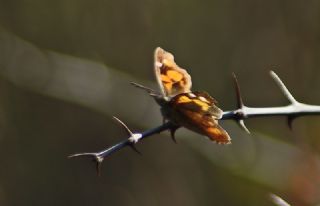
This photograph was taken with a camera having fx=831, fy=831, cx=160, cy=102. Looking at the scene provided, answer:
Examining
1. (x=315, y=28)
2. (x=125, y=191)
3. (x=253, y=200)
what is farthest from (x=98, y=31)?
(x=253, y=200)

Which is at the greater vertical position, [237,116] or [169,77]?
[169,77]

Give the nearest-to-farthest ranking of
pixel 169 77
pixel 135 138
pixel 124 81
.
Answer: pixel 135 138 → pixel 169 77 → pixel 124 81

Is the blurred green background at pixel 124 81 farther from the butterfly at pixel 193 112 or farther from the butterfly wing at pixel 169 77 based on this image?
the butterfly at pixel 193 112

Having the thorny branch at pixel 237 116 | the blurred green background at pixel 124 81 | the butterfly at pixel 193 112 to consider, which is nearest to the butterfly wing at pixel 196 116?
the butterfly at pixel 193 112

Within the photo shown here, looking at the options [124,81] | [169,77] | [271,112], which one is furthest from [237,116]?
[124,81]

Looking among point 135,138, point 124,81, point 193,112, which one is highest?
point 193,112

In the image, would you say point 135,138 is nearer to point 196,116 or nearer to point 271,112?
A: point 196,116

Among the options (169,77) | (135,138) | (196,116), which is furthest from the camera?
(169,77)
